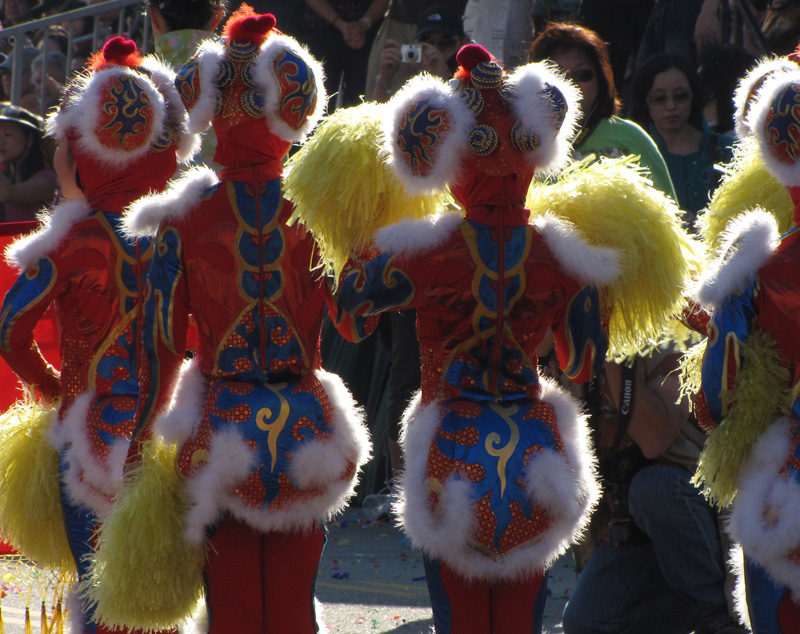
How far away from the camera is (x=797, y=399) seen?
8.48ft

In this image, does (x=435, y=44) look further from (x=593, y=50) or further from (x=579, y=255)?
(x=579, y=255)

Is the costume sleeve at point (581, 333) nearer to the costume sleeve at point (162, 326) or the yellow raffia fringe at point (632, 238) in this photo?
the yellow raffia fringe at point (632, 238)

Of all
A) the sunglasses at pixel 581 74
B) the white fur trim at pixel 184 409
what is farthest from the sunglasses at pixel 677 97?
the white fur trim at pixel 184 409

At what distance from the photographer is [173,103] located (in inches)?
138

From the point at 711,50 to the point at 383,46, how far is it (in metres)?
1.84

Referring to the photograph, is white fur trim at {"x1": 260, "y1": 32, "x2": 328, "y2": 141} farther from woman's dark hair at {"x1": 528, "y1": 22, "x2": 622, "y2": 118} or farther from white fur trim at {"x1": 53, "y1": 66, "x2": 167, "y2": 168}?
woman's dark hair at {"x1": 528, "y1": 22, "x2": 622, "y2": 118}

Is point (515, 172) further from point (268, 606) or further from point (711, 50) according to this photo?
point (711, 50)

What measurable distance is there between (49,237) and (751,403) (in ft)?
6.78

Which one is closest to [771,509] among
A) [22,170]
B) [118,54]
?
[118,54]

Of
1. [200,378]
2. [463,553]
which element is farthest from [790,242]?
[200,378]

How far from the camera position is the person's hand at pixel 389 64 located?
241 inches

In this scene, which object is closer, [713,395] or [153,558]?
[713,395]

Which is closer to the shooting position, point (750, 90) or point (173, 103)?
point (750, 90)

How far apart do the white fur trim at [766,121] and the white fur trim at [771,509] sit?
581 mm
